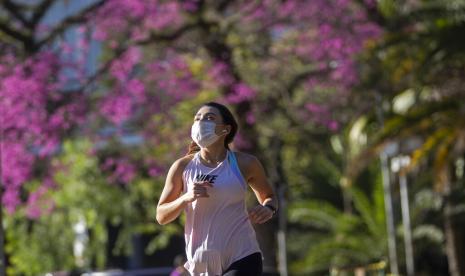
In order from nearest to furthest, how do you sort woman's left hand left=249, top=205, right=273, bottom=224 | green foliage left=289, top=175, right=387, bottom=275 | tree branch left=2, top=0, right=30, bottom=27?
woman's left hand left=249, top=205, right=273, bottom=224 → tree branch left=2, top=0, right=30, bottom=27 → green foliage left=289, top=175, right=387, bottom=275

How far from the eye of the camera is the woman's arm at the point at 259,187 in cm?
688

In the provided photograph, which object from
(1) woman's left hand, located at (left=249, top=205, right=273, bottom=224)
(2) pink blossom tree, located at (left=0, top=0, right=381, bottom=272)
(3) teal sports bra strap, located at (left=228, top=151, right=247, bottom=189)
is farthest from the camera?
(2) pink blossom tree, located at (left=0, top=0, right=381, bottom=272)

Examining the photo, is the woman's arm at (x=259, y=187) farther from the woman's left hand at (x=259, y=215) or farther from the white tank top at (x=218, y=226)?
the white tank top at (x=218, y=226)

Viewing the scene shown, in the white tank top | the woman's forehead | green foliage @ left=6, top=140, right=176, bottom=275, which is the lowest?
the white tank top

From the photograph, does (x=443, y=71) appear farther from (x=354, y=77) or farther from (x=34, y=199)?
(x=34, y=199)

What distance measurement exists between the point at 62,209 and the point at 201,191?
3330 cm

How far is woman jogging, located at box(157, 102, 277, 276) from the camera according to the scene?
22.5 feet

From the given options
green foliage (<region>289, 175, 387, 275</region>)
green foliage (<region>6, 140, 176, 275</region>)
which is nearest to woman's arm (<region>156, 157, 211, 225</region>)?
green foliage (<region>289, 175, 387, 275</region>)

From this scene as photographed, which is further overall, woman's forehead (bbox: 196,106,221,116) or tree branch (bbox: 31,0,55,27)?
tree branch (bbox: 31,0,55,27)

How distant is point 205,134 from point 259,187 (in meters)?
0.43

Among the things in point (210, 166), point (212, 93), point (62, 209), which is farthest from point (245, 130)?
point (62, 209)

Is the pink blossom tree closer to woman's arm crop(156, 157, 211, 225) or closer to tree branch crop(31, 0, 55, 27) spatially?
tree branch crop(31, 0, 55, 27)

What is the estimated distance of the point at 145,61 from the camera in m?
23.0

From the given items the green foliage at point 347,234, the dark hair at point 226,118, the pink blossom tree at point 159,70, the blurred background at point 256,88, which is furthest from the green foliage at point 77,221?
the dark hair at point 226,118
